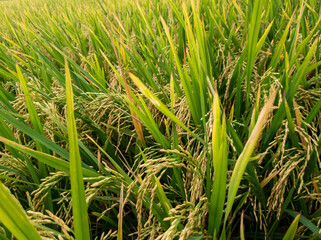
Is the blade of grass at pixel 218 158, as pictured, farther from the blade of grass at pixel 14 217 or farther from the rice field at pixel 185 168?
the blade of grass at pixel 14 217

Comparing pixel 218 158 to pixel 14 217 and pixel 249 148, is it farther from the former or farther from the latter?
pixel 14 217

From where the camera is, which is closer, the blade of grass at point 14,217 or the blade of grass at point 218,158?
the blade of grass at point 14,217

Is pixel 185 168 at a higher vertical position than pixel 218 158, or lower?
lower

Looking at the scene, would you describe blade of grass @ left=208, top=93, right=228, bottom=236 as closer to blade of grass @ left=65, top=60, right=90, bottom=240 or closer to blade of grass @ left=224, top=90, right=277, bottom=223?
blade of grass @ left=224, top=90, right=277, bottom=223

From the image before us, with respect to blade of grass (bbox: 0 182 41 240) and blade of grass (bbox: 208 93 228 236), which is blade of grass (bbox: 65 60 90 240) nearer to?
blade of grass (bbox: 0 182 41 240)

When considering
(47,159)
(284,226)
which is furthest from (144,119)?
(284,226)

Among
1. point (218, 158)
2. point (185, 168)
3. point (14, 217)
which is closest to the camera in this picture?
point (14, 217)

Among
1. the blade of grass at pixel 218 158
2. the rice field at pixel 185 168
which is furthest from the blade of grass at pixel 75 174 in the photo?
the blade of grass at pixel 218 158

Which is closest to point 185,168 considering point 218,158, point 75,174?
point 218,158

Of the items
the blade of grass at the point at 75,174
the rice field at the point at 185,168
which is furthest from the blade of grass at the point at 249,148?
the blade of grass at the point at 75,174

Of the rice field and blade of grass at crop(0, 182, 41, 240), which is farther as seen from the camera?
the rice field

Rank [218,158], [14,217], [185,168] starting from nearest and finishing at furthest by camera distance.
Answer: [14,217]
[218,158]
[185,168]

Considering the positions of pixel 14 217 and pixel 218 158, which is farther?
pixel 218 158

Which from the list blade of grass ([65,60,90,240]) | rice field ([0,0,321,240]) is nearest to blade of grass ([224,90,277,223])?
rice field ([0,0,321,240])
